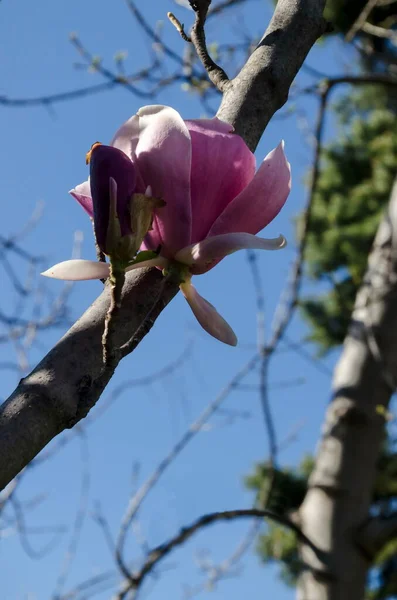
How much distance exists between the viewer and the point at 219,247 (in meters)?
0.51

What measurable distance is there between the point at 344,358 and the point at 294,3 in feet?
5.22

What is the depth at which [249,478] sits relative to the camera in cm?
630

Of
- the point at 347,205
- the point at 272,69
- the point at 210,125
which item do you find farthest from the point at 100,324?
the point at 347,205

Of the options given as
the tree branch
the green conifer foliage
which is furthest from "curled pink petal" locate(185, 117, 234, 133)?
the green conifer foliage

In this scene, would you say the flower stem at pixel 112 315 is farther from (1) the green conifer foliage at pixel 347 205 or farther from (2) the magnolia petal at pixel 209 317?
(1) the green conifer foliage at pixel 347 205

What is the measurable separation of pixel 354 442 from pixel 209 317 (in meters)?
1.50

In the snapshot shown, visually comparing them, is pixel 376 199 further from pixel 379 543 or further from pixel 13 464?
pixel 13 464

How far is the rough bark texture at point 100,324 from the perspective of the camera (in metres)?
0.42

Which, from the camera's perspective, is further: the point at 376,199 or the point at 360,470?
the point at 376,199

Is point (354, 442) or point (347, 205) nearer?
point (354, 442)

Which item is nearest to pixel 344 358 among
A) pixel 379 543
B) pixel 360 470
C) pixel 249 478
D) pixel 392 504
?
pixel 360 470

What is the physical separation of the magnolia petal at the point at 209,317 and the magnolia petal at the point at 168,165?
0.16ft

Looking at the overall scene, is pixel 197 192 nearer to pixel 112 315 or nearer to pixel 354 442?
pixel 112 315

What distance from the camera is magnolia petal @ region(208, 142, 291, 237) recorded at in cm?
54
